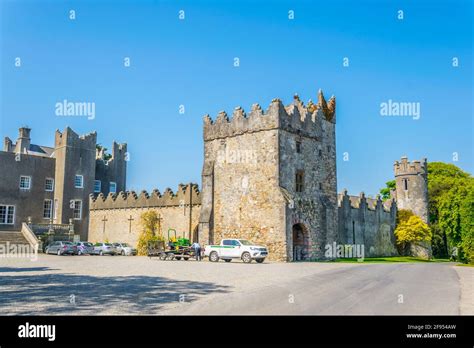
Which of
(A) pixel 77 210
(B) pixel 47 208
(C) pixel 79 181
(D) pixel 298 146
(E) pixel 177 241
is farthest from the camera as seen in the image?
(C) pixel 79 181

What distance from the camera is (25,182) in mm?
48031

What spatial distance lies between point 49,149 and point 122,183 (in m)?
10.3

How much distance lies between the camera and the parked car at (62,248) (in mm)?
38781

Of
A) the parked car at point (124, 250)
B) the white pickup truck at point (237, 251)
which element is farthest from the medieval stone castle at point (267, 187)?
the white pickup truck at point (237, 251)

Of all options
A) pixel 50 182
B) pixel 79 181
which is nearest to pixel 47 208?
pixel 50 182

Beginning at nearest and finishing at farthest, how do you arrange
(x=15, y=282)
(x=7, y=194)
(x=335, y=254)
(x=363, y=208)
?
(x=15, y=282)
(x=335, y=254)
(x=7, y=194)
(x=363, y=208)

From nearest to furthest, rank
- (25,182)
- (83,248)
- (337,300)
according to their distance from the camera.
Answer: (337,300), (83,248), (25,182)

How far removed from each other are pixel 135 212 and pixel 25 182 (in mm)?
13048

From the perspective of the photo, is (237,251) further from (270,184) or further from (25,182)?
(25,182)

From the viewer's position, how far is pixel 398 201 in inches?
2313

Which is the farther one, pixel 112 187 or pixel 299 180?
pixel 112 187

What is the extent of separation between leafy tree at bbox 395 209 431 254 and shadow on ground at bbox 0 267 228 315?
43.5 m

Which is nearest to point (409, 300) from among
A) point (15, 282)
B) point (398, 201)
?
point (15, 282)
